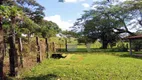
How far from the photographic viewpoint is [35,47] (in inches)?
469

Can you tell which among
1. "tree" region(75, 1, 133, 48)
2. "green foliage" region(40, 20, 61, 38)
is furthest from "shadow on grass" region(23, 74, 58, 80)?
"tree" region(75, 1, 133, 48)

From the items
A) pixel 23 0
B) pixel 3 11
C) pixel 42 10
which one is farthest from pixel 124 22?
pixel 3 11

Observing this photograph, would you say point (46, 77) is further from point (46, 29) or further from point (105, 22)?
point (105, 22)

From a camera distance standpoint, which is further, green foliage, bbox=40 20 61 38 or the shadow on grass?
→ green foliage, bbox=40 20 61 38

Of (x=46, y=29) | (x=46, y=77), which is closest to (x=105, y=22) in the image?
(x=46, y=29)

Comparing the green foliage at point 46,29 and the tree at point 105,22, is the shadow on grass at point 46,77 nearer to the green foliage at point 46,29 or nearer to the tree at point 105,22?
the green foliage at point 46,29

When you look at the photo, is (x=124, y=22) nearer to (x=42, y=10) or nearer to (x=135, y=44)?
(x=135, y=44)

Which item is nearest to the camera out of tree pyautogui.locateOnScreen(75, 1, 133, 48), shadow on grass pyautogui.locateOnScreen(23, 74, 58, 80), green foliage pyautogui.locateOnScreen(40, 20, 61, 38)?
shadow on grass pyautogui.locateOnScreen(23, 74, 58, 80)

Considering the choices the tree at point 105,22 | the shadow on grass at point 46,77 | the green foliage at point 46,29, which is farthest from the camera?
the tree at point 105,22

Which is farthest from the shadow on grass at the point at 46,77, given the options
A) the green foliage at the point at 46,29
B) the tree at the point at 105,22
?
the tree at the point at 105,22

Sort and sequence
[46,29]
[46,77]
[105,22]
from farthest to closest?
[105,22] → [46,29] → [46,77]

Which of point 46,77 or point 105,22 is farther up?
point 105,22

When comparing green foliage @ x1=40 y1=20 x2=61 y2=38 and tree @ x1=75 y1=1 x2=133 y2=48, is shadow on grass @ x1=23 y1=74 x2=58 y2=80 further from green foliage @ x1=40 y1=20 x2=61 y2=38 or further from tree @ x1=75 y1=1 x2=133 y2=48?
tree @ x1=75 y1=1 x2=133 y2=48

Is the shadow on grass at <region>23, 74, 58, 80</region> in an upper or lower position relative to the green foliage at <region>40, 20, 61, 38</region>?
lower
